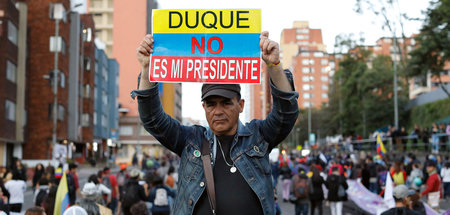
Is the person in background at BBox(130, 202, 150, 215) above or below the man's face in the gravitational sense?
below

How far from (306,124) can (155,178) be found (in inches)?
3859

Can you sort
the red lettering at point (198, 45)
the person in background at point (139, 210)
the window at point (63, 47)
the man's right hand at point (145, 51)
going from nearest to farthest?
the man's right hand at point (145, 51) → the red lettering at point (198, 45) → the person in background at point (139, 210) → the window at point (63, 47)

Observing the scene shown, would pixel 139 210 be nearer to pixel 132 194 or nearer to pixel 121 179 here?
pixel 132 194

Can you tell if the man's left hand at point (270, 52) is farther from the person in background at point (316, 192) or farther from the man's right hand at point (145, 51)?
the person in background at point (316, 192)

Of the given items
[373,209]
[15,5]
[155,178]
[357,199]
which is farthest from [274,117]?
[15,5]

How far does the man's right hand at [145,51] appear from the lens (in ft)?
11.3

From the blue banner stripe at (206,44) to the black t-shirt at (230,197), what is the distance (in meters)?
0.77

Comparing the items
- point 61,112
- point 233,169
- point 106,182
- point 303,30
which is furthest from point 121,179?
→ point 303,30

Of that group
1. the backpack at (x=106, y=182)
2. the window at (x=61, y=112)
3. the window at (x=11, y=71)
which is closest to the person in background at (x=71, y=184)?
the backpack at (x=106, y=182)

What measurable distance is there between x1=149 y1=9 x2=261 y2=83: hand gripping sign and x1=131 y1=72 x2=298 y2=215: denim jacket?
321mm

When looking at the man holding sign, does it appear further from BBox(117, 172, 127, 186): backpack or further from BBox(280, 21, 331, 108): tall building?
BBox(280, 21, 331, 108): tall building

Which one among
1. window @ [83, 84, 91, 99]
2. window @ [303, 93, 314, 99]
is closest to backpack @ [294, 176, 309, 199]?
window @ [83, 84, 91, 99]

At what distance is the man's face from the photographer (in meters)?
3.30

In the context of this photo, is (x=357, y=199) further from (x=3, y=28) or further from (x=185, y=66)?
(x=3, y=28)
